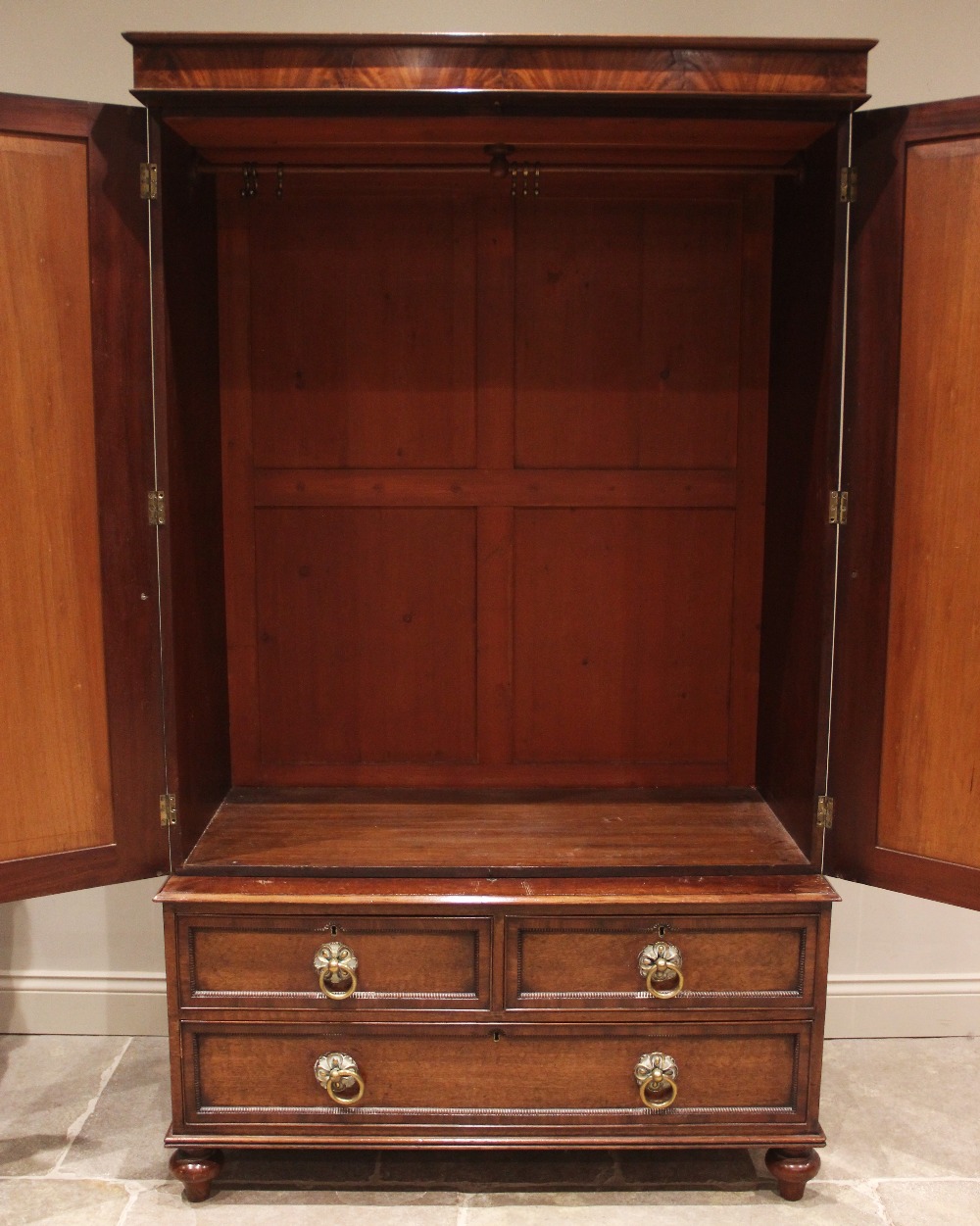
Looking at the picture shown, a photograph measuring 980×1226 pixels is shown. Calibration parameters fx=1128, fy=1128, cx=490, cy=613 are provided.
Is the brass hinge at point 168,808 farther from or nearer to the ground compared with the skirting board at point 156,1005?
farther from the ground

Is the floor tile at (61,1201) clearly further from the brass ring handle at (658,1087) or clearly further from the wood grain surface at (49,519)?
the brass ring handle at (658,1087)

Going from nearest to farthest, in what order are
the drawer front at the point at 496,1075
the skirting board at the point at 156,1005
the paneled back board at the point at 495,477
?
1. the drawer front at the point at 496,1075
2. the paneled back board at the point at 495,477
3. the skirting board at the point at 156,1005

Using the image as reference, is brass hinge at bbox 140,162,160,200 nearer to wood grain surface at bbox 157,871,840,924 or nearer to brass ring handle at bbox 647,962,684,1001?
wood grain surface at bbox 157,871,840,924

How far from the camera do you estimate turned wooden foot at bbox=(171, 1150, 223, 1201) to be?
7.22ft

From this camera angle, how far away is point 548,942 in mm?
2152

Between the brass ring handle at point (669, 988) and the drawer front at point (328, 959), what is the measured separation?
307 millimetres

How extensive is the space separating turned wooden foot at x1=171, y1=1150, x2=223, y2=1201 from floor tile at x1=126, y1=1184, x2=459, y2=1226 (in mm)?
24

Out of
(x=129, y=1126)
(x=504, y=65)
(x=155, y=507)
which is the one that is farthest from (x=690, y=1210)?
(x=504, y=65)

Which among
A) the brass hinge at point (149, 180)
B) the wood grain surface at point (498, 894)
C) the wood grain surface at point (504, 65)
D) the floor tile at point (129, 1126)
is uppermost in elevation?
the wood grain surface at point (504, 65)

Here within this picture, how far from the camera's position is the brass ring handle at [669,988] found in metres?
2.14

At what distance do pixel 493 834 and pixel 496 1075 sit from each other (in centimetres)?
46

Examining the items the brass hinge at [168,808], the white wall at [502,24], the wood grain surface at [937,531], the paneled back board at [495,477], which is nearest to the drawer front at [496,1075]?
the brass hinge at [168,808]

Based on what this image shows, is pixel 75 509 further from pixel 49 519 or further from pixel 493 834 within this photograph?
pixel 493 834

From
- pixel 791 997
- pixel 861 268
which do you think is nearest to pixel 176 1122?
pixel 791 997
